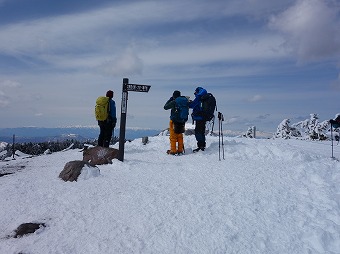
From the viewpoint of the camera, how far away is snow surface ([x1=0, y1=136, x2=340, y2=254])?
461 cm

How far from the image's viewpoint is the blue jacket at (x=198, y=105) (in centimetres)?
1124

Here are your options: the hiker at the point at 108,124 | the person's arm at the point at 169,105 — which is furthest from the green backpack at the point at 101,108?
the person's arm at the point at 169,105

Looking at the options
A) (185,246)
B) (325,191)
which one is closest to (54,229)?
(185,246)

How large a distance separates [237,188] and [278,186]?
44.5 inches

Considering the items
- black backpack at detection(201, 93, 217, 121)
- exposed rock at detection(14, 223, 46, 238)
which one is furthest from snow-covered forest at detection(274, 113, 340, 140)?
exposed rock at detection(14, 223, 46, 238)

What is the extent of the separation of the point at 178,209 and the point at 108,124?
6629 millimetres

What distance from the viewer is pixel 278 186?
718cm

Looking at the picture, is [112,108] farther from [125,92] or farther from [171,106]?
[171,106]

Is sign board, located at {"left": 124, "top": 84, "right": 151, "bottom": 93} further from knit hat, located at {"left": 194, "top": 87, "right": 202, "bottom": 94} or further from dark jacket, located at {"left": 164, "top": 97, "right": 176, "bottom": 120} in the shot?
knit hat, located at {"left": 194, "top": 87, "right": 202, "bottom": 94}

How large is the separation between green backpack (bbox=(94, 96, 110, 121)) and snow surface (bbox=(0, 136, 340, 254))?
2795mm

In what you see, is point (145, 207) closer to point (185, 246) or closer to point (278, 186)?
point (185, 246)

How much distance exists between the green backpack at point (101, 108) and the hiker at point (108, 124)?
0.15 m

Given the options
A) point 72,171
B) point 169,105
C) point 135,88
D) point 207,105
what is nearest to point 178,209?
point 72,171

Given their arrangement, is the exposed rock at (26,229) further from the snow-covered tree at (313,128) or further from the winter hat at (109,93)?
the snow-covered tree at (313,128)
